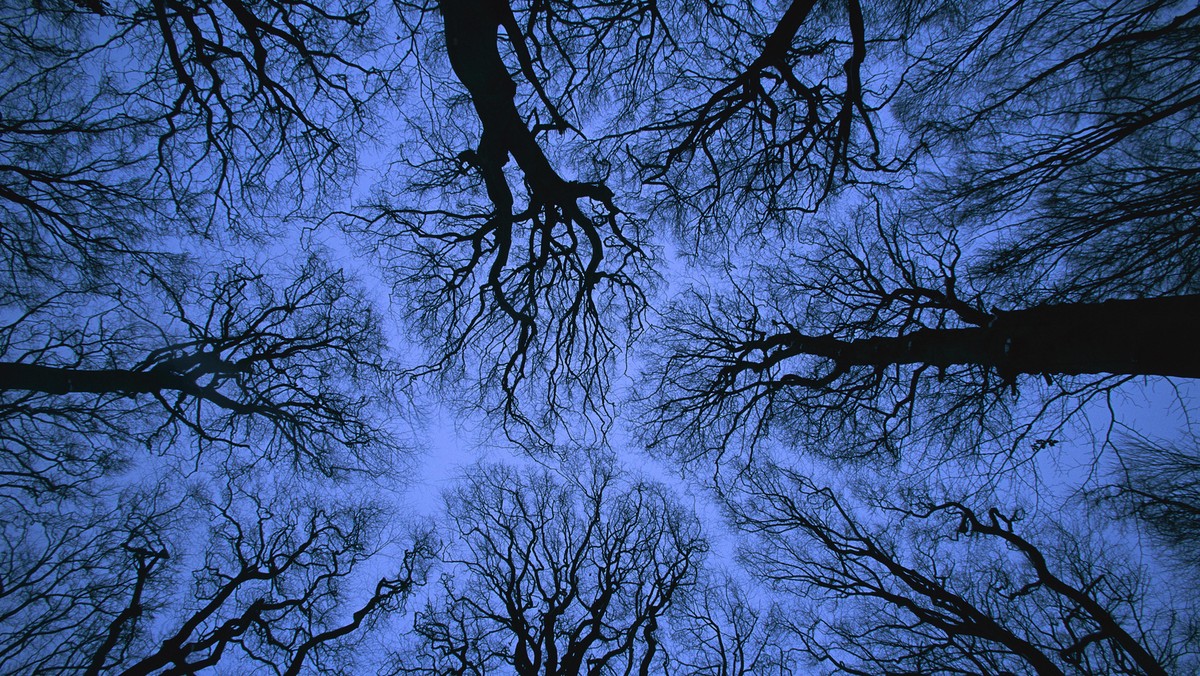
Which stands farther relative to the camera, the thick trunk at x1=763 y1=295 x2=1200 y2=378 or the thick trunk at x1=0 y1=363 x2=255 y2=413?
the thick trunk at x1=0 y1=363 x2=255 y2=413

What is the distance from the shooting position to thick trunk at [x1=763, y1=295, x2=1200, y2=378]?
336cm

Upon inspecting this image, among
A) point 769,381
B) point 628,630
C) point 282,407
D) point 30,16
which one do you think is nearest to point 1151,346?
point 769,381

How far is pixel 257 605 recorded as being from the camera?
7.92m

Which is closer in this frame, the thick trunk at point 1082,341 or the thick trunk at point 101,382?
the thick trunk at point 1082,341

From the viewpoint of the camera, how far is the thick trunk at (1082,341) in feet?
11.0

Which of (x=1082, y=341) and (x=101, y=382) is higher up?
(x=101, y=382)

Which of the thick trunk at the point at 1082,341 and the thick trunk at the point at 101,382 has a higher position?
the thick trunk at the point at 101,382

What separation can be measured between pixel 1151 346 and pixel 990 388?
8.38 feet

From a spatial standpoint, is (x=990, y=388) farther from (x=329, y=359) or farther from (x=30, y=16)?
(x=30, y=16)

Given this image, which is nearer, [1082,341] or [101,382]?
[1082,341]

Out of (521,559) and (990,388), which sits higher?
(521,559)

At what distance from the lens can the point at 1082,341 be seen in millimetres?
3787

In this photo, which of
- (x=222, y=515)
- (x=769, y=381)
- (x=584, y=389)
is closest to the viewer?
(x=769, y=381)

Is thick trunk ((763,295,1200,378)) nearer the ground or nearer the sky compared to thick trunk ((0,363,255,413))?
nearer the ground
